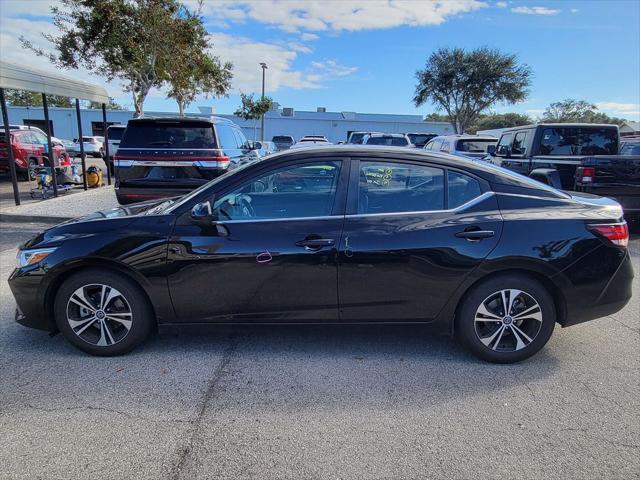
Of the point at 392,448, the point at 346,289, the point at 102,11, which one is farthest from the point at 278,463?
the point at 102,11

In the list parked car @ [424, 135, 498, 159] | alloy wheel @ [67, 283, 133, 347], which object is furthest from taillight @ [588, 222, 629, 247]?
parked car @ [424, 135, 498, 159]

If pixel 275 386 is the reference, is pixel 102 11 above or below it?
above

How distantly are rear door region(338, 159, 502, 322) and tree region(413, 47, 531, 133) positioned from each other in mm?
34094

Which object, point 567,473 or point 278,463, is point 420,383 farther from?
point 278,463

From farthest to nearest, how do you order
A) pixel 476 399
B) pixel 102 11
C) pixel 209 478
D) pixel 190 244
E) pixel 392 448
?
pixel 102 11 < pixel 190 244 < pixel 476 399 < pixel 392 448 < pixel 209 478

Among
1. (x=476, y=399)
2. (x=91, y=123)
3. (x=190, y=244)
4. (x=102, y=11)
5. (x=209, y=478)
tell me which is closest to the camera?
(x=209, y=478)

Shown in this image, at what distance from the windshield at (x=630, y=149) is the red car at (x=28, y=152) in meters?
16.1

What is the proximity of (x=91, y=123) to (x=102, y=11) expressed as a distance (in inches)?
1283

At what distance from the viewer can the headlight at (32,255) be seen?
3400 mm

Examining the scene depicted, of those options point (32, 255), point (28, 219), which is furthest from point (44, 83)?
point (32, 255)

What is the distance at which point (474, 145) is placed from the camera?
13141mm

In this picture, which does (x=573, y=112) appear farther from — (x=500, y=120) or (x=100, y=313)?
(x=100, y=313)

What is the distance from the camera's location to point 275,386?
124 inches

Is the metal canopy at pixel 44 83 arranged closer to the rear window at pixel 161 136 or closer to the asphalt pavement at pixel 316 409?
the rear window at pixel 161 136
